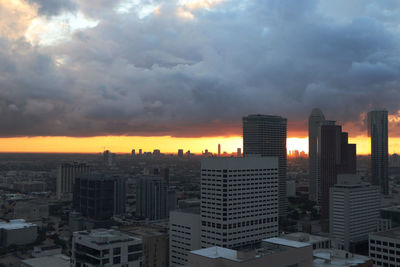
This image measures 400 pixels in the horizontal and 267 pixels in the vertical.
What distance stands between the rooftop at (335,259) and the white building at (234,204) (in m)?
16.9

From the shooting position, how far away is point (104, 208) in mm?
146375

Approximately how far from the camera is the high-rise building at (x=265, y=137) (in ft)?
551

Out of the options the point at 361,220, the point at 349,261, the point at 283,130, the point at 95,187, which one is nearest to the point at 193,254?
the point at 349,261

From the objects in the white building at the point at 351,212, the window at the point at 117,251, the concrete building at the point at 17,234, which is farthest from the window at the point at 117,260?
the concrete building at the point at 17,234

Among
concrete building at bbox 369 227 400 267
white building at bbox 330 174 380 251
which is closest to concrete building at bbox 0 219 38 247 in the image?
white building at bbox 330 174 380 251

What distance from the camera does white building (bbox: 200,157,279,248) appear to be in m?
73.7

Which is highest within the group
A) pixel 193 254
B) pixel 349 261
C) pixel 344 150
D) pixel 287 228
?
pixel 344 150

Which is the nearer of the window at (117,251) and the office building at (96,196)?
the window at (117,251)

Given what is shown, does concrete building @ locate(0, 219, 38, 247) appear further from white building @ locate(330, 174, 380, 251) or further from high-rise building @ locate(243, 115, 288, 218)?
high-rise building @ locate(243, 115, 288, 218)

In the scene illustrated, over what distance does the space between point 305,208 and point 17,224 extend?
120682 millimetres

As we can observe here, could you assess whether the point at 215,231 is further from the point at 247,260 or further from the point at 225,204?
the point at 247,260

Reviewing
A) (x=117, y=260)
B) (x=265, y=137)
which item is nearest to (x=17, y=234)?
(x=117, y=260)

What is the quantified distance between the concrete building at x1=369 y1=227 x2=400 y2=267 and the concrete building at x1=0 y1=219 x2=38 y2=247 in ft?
292

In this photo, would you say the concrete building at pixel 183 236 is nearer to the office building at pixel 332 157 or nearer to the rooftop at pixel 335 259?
the rooftop at pixel 335 259
